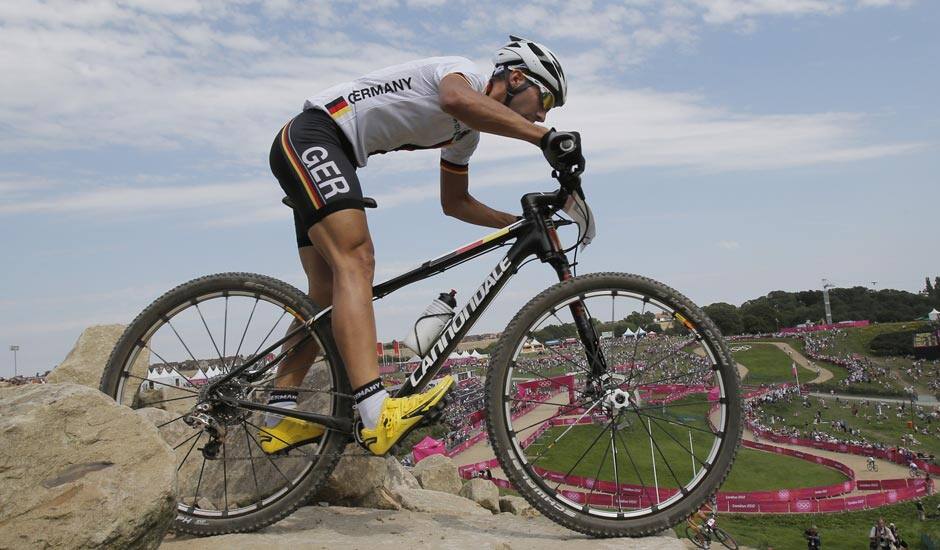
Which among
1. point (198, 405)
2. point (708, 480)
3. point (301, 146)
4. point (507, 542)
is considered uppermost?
point (301, 146)

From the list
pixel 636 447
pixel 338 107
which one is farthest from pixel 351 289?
pixel 636 447

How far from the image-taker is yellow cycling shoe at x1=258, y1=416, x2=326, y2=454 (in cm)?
412

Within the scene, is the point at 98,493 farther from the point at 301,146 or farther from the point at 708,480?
the point at 708,480

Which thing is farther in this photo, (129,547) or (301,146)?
(301,146)

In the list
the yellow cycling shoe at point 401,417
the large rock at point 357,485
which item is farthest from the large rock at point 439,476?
the yellow cycling shoe at point 401,417

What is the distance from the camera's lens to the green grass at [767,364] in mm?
84125

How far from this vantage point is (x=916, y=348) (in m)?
99.3

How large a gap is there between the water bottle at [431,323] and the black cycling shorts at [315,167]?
30.9 inches

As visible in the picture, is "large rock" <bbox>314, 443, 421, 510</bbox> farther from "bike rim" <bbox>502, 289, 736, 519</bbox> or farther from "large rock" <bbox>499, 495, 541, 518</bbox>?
"large rock" <bbox>499, 495, 541, 518</bbox>

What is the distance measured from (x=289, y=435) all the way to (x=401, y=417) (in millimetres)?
848

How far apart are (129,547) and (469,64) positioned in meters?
2.99

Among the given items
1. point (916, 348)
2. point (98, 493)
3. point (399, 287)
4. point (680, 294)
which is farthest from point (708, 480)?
point (916, 348)

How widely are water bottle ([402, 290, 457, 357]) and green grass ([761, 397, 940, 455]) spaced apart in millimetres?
53153

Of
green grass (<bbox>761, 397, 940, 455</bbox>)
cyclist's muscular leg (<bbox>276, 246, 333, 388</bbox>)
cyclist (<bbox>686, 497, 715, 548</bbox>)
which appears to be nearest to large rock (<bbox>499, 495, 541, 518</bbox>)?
cyclist (<bbox>686, 497, 715, 548</bbox>)
